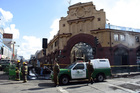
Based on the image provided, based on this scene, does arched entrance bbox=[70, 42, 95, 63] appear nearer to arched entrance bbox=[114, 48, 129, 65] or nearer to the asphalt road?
arched entrance bbox=[114, 48, 129, 65]

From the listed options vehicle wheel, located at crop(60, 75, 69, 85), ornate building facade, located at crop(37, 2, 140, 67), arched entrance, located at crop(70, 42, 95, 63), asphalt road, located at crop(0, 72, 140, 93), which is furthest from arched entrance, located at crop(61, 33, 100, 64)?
asphalt road, located at crop(0, 72, 140, 93)

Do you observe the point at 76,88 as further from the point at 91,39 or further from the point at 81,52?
the point at 81,52

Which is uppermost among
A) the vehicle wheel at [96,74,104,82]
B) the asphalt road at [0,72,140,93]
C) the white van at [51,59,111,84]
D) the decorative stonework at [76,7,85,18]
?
the decorative stonework at [76,7,85,18]

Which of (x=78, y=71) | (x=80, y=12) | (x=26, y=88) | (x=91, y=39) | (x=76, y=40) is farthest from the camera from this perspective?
(x=80, y=12)

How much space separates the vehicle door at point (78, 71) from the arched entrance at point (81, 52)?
13844mm

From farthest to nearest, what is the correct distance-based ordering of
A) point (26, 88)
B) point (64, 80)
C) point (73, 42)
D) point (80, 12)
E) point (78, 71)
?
point (80, 12), point (73, 42), point (78, 71), point (64, 80), point (26, 88)

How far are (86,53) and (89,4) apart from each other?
29.9 ft

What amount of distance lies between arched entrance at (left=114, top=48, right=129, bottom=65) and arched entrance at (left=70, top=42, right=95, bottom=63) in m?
4.31

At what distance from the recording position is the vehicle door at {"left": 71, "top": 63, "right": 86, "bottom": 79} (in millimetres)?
12079

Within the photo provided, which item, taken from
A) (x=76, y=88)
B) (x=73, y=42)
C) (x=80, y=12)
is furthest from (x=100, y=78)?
(x=80, y=12)

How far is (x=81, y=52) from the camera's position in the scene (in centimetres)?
2775

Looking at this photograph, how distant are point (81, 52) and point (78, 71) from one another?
51.5ft

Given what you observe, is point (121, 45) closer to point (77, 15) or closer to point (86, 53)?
point (86, 53)

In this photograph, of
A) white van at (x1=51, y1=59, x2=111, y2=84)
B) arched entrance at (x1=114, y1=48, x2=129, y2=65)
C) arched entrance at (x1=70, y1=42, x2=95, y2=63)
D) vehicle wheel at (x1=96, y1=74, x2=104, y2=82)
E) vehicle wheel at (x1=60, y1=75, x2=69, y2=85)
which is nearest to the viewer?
vehicle wheel at (x1=60, y1=75, x2=69, y2=85)
